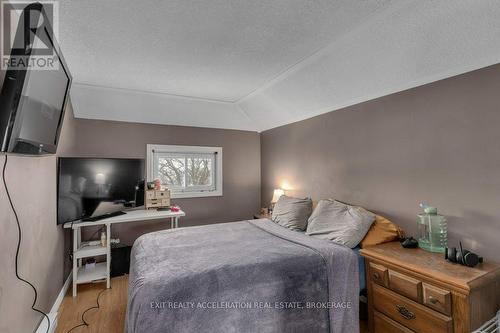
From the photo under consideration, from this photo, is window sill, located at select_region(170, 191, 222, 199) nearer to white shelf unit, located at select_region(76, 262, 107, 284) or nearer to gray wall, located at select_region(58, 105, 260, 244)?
gray wall, located at select_region(58, 105, 260, 244)

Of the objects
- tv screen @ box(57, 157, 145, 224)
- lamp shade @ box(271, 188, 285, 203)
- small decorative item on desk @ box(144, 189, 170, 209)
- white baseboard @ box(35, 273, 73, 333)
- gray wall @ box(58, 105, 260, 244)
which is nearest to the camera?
white baseboard @ box(35, 273, 73, 333)

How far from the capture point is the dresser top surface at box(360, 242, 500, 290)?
144 cm

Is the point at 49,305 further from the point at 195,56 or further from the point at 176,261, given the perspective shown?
the point at 195,56

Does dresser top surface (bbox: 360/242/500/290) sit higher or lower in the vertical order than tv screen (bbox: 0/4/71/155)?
lower

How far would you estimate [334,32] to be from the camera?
1979 millimetres

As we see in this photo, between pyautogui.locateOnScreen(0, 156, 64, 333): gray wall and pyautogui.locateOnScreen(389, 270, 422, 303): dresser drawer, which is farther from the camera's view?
pyautogui.locateOnScreen(389, 270, 422, 303): dresser drawer

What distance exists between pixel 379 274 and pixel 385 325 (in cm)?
36

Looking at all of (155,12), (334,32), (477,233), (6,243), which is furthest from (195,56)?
(477,233)

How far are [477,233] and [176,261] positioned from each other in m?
2.23

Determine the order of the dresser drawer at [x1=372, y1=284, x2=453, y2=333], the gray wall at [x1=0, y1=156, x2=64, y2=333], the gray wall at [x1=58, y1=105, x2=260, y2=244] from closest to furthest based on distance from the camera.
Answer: the gray wall at [x1=0, y1=156, x2=64, y2=333] < the dresser drawer at [x1=372, y1=284, x2=453, y2=333] < the gray wall at [x1=58, y1=105, x2=260, y2=244]

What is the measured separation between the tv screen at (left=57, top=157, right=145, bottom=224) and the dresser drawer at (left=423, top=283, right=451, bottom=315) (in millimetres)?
3211

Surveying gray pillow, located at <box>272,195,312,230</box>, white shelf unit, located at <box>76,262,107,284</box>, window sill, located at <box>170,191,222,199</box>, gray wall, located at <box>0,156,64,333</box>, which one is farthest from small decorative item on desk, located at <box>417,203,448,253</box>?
white shelf unit, located at <box>76,262,107,284</box>

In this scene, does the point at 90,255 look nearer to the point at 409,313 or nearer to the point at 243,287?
the point at 243,287

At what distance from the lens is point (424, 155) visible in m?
2.15
